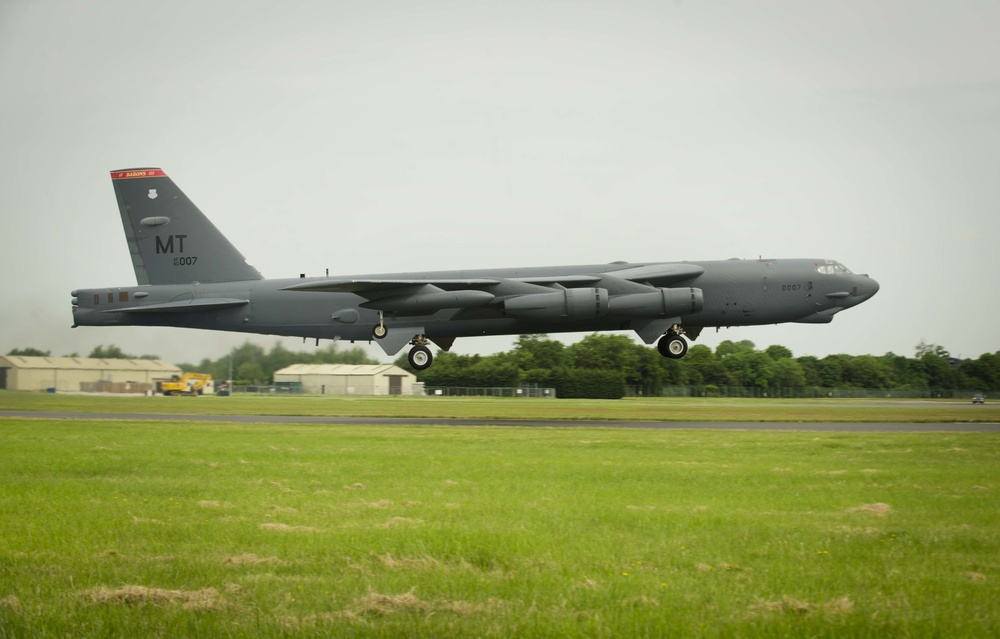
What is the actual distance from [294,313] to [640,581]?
2452cm

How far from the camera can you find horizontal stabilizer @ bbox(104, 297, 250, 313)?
3133 centimetres

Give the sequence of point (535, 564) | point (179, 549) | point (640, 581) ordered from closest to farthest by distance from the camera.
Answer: point (640, 581), point (535, 564), point (179, 549)

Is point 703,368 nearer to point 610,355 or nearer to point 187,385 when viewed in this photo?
point 610,355

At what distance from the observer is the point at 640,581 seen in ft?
28.1

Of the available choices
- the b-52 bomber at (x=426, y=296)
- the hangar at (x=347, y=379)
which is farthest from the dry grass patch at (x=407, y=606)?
the hangar at (x=347, y=379)

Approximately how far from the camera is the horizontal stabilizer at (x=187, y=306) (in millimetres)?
31328

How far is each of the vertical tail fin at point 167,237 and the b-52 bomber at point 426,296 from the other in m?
0.04

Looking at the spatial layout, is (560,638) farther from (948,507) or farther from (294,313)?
(294,313)

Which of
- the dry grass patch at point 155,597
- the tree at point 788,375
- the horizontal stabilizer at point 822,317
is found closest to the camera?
the dry grass patch at point 155,597

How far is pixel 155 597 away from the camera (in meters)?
8.03

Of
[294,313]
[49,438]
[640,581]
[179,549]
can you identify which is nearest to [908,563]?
[640,581]

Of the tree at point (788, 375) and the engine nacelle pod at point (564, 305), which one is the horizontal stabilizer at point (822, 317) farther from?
the tree at point (788, 375)

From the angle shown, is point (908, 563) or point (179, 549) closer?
point (908, 563)

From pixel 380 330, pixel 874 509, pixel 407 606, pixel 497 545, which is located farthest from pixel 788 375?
pixel 407 606
